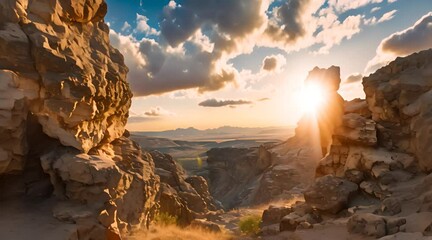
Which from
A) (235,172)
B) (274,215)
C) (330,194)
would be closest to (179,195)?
(274,215)

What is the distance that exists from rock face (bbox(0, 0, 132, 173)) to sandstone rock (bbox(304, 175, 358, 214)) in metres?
17.9

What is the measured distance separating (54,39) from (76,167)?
7.69m

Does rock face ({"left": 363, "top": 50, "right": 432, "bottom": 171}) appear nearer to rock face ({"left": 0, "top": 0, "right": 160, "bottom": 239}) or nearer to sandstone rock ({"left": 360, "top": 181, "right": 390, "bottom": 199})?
sandstone rock ({"left": 360, "top": 181, "right": 390, "bottom": 199})

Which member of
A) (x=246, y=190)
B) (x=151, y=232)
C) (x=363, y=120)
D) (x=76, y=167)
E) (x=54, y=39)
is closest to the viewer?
(x=76, y=167)

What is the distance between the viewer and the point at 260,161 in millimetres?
73875

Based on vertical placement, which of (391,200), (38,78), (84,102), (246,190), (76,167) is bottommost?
(246,190)

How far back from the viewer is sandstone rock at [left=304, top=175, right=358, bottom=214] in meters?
23.0

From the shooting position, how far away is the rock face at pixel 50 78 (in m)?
14.5

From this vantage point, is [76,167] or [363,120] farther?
[363,120]

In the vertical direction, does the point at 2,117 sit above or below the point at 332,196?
above

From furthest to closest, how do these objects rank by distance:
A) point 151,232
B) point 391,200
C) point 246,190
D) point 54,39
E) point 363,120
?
point 246,190 → point 363,120 → point 151,232 → point 391,200 → point 54,39

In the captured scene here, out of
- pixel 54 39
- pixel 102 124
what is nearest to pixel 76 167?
pixel 102 124

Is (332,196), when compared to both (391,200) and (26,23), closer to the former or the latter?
(391,200)

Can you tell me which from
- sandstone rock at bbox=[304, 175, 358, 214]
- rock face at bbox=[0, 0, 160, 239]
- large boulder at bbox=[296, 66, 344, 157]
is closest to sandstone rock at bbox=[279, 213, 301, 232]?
sandstone rock at bbox=[304, 175, 358, 214]
